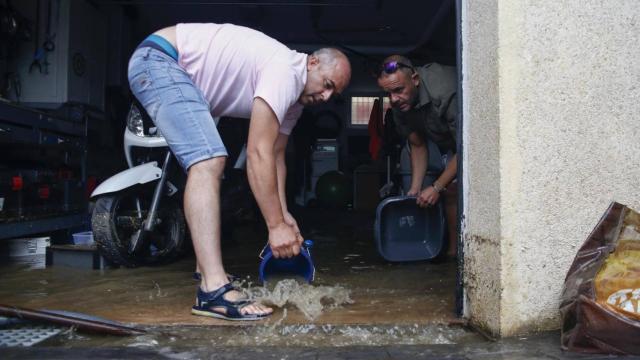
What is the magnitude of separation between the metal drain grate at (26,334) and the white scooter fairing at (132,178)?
1311 millimetres

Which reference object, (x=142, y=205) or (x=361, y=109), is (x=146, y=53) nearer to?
(x=142, y=205)

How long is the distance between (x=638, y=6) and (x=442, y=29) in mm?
5638

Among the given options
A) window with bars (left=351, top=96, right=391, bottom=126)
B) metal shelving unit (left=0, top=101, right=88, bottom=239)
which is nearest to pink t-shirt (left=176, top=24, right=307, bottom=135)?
metal shelving unit (left=0, top=101, right=88, bottom=239)

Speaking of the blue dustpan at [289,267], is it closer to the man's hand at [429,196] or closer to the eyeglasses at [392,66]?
the man's hand at [429,196]

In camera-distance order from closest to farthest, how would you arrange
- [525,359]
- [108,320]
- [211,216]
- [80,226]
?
1. [525,359]
2. [108,320]
3. [211,216]
4. [80,226]

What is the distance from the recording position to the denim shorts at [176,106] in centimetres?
219

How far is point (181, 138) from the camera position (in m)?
2.20

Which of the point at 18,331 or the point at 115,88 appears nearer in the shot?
the point at 18,331

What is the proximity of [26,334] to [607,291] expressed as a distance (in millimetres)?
1839

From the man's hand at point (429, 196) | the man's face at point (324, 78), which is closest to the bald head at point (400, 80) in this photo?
the man's hand at point (429, 196)

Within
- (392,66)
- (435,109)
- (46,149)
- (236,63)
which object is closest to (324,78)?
(236,63)

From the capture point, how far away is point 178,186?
3.41m

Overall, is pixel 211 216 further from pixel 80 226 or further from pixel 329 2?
pixel 329 2

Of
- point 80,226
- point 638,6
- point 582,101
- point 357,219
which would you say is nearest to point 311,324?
point 582,101
